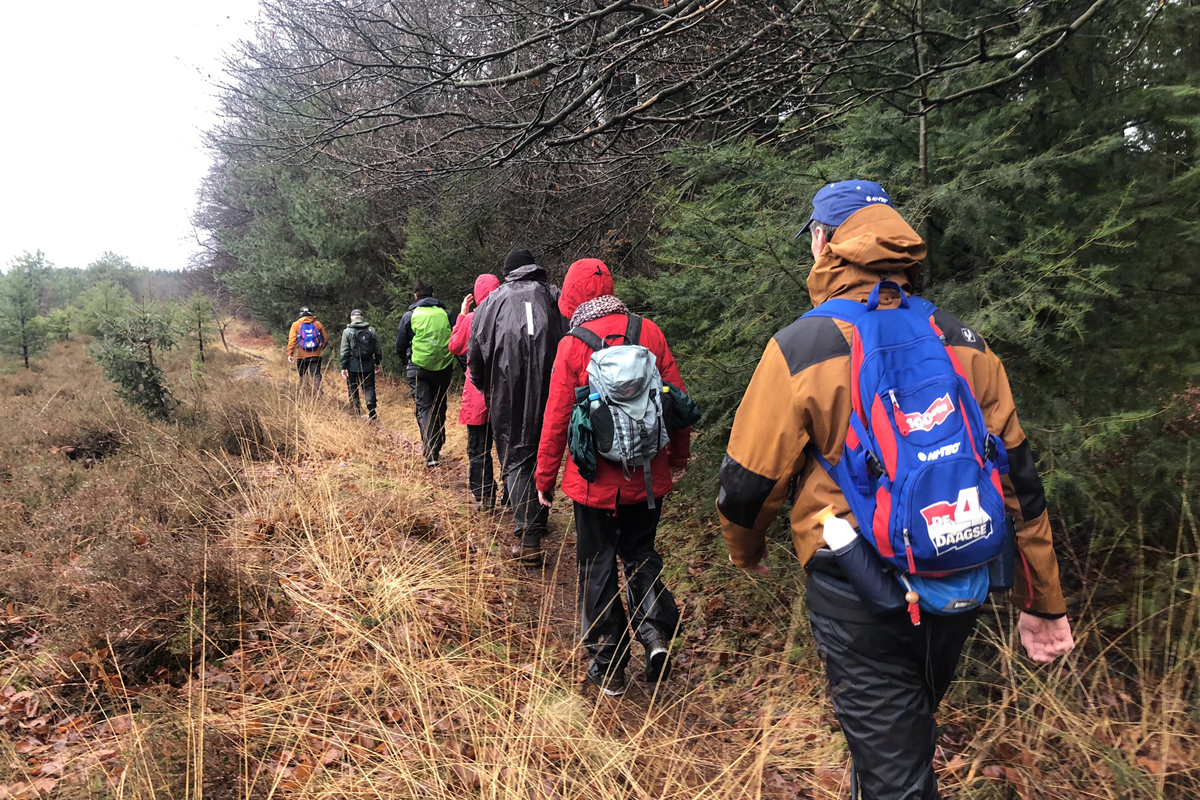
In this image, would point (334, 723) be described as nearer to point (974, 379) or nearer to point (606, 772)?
point (606, 772)

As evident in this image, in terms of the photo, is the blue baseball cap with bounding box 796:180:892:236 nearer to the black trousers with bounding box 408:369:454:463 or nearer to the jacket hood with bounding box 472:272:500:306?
the jacket hood with bounding box 472:272:500:306

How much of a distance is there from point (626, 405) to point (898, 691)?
1601 mm

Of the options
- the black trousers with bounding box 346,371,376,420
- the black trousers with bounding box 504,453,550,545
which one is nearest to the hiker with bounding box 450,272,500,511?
the black trousers with bounding box 504,453,550,545

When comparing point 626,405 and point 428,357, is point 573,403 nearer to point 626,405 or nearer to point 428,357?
point 626,405

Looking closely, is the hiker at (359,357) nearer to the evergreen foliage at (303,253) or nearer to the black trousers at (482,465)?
the black trousers at (482,465)

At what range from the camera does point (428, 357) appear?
22.3ft

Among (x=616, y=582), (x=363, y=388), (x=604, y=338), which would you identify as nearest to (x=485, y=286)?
(x=604, y=338)

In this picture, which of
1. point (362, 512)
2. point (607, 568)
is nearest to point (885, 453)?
point (607, 568)

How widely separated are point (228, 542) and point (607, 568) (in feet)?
8.92

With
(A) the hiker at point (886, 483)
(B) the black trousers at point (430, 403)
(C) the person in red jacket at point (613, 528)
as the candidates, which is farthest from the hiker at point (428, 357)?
(A) the hiker at point (886, 483)

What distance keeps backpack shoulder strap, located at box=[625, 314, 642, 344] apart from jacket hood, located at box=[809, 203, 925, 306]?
136 centimetres

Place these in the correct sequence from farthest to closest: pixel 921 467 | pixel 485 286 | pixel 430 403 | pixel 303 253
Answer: pixel 303 253 → pixel 430 403 → pixel 485 286 → pixel 921 467

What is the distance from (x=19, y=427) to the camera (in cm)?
782

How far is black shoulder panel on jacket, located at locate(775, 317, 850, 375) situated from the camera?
1.64 meters
